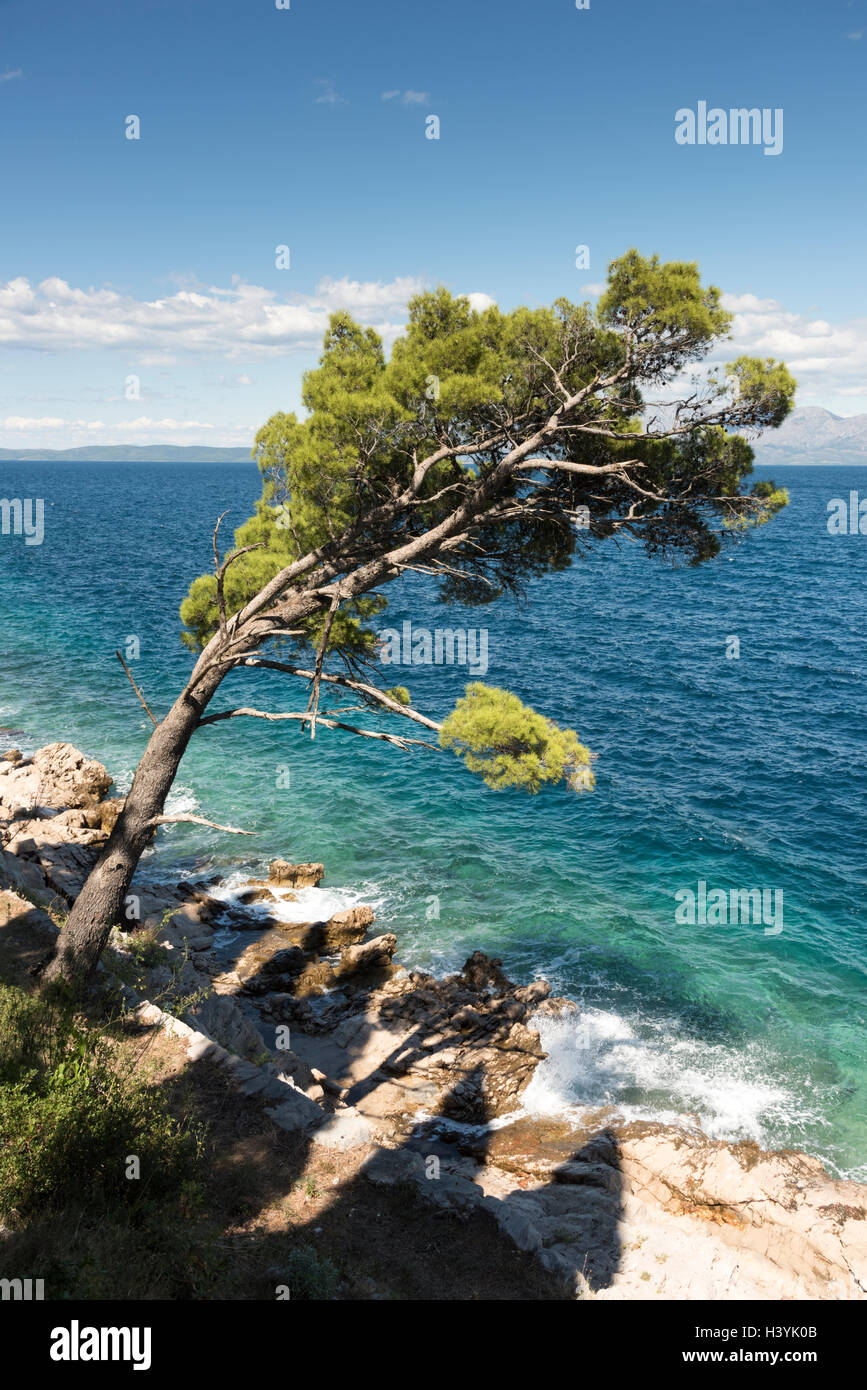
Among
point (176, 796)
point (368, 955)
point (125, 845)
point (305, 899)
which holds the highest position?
point (125, 845)

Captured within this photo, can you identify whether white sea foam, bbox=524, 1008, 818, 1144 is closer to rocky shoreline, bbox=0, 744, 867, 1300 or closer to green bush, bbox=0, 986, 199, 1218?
rocky shoreline, bbox=0, 744, 867, 1300

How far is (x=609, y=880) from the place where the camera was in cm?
2583

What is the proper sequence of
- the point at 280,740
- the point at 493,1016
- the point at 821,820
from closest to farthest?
the point at 493,1016 < the point at 821,820 < the point at 280,740

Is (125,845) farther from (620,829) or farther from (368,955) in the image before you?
(620,829)

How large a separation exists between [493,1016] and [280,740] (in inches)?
829

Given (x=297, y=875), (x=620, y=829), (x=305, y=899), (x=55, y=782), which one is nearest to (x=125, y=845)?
(x=305, y=899)

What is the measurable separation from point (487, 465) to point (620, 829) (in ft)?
62.6

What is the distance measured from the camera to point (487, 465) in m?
13.0

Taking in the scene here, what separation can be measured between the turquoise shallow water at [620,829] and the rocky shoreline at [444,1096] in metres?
1.39

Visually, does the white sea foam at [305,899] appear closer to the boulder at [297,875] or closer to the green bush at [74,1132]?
the boulder at [297,875]

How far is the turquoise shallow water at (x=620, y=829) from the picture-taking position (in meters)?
18.8

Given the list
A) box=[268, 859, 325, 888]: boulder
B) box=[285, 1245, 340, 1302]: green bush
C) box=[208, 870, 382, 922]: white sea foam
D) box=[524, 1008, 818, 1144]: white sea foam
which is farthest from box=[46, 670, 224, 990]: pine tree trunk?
box=[268, 859, 325, 888]: boulder
